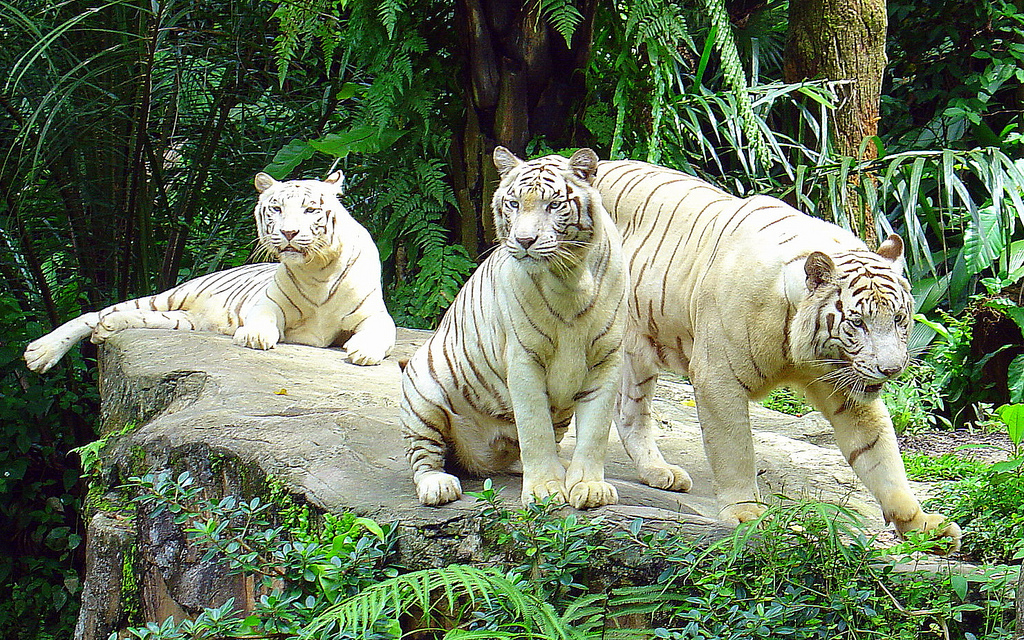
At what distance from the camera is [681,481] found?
3373 millimetres

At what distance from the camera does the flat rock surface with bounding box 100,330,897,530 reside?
10.2 feet

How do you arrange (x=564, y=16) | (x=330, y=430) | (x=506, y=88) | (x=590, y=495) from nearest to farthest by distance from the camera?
(x=590, y=495), (x=330, y=430), (x=564, y=16), (x=506, y=88)

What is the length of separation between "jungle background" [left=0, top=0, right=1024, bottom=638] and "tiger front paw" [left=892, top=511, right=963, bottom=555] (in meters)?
2.16

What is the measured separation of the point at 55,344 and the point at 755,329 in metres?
4.18

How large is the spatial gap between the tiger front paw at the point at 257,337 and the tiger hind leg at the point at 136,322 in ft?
2.19

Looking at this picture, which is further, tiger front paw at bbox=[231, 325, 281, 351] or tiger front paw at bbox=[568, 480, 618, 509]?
tiger front paw at bbox=[231, 325, 281, 351]

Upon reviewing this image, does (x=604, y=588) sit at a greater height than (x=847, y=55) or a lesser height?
lesser

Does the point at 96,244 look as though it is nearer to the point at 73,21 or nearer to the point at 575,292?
the point at 73,21

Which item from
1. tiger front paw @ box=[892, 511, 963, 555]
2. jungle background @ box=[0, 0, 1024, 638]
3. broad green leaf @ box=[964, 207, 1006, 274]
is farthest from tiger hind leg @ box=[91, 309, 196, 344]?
broad green leaf @ box=[964, 207, 1006, 274]

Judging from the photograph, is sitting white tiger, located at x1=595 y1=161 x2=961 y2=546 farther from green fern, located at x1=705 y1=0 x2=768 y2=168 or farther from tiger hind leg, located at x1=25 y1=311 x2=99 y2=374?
tiger hind leg, located at x1=25 y1=311 x2=99 y2=374

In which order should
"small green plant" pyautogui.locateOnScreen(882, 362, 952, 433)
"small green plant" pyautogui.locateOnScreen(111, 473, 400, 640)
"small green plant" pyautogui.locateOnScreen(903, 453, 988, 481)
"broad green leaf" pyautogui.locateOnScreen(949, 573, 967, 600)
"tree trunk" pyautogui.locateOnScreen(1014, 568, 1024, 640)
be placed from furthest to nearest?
"small green plant" pyautogui.locateOnScreen(882, 362, 952, 433), "small green plant" pyautogui.locateOnScreen(903, 453, 988, 481), "small green plant" pyautogui.locateOnScreen(111, 473, 400, 640), "broad green leaf" pyautogui.locateOnScreen(949, 573, 967, 600), "tree trunk" pyautogui.locateOnScreen(1014, 568, 1024, 640)

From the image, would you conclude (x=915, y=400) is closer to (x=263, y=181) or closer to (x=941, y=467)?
(x=941, y=467)

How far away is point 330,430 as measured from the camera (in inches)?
144

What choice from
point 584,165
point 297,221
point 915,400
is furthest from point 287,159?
point 915,400
